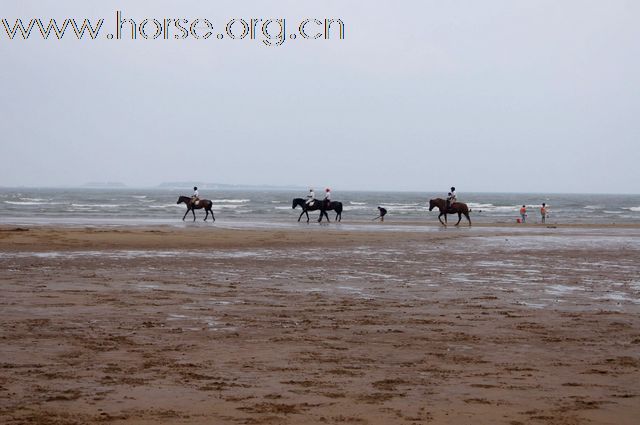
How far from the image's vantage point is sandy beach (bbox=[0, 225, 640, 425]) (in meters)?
6.19

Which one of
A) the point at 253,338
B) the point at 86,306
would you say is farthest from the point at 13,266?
the point at 253,338

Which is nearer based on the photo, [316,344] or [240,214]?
[316,344]

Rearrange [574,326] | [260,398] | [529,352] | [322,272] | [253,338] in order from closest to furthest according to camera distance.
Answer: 1. [260,398]
2. [529,352]
3. [253,338]
4. [574,326]
5. [322,272]

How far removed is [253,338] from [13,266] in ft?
33.2

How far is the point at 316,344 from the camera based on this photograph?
875cm

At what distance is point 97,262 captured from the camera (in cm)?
1858

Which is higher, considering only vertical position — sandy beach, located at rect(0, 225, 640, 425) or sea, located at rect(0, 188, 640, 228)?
sandy beach, located at rect(0, 225, 640, 425)

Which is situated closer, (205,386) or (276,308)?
(205,386)

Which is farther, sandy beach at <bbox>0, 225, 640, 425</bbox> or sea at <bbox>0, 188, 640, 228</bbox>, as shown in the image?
sea at <bbox>0, 188, 640, 228</bbox>

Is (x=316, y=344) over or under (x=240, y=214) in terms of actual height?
over

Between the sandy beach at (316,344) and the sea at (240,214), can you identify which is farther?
the sea at (240,214)

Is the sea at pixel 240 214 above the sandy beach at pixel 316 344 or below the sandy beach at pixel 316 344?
below

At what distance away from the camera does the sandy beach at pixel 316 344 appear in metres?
6.19

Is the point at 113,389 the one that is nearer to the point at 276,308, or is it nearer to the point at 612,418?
the point at 612,418
